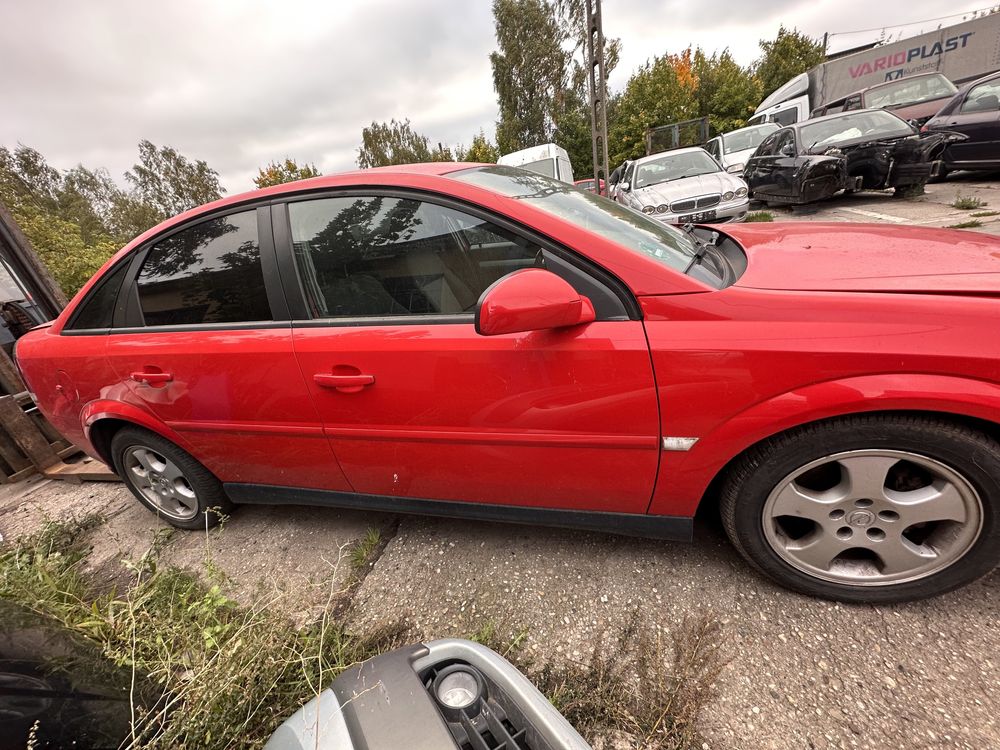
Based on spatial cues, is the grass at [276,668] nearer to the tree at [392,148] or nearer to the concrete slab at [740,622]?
the concrete slab at [740,622]

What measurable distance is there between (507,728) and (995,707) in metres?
1.42

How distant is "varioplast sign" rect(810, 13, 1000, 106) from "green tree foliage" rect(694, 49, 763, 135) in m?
11.4

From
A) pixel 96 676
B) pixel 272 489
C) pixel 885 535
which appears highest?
pixel 96 676

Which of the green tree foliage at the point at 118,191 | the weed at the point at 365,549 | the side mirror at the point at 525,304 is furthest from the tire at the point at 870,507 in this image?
the green tree foliage at the point at 118,191

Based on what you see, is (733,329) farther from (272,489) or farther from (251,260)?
(272,489)

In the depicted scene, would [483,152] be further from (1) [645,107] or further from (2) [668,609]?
(2) [668,609]

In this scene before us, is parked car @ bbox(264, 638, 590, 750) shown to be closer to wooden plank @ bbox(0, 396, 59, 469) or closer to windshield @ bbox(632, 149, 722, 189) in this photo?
wooden plank @ bbox(0, 396, 59, 469)

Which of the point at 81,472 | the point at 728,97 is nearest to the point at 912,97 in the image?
the point at 81,472

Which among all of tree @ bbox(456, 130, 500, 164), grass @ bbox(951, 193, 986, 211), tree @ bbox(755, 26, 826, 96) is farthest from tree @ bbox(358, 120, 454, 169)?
grass @ bbox(951, 193, 986, 211)

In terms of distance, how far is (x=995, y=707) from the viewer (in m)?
1.24

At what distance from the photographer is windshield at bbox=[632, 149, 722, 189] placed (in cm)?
766

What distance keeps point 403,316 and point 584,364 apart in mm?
678

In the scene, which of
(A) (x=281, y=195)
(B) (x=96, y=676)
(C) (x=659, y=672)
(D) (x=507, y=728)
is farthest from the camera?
(A) (x=281, y=195)

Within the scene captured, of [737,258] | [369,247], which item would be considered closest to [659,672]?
[737,258]
